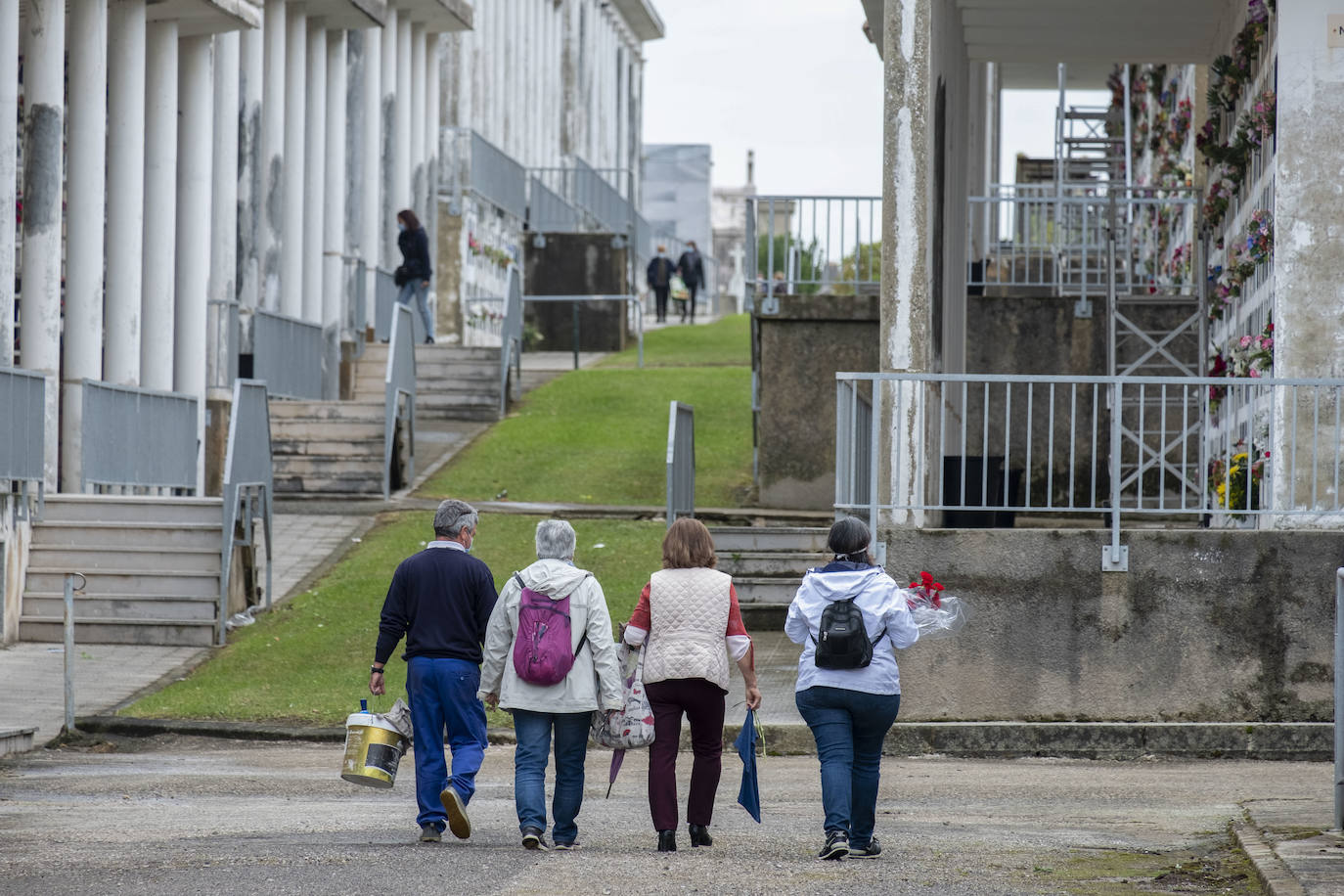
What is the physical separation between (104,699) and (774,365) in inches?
328

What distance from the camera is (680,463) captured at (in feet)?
54.7

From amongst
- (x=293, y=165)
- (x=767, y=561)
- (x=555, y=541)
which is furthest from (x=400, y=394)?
(x=555, y=541)

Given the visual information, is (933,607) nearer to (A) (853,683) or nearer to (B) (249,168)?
(A) (853,683)

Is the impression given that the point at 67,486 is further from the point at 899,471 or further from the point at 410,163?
the point at 410,163

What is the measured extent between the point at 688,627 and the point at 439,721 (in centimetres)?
113

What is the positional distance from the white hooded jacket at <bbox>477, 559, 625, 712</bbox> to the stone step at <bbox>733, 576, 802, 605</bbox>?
24.2 feet

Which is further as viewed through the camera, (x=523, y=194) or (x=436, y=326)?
(x=523, y=194)

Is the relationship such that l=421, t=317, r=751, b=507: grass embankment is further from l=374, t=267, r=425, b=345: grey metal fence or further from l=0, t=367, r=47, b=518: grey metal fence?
l=0, t=367, r=47, b=518: grey metal fence

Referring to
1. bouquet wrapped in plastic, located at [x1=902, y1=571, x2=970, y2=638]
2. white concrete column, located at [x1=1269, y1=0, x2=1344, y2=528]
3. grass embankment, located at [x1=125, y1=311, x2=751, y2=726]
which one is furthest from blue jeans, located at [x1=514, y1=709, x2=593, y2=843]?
white concrete column, located at [x1=1269, y1=0, x2=1344, y2=528]

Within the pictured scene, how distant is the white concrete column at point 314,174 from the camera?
25094 mm

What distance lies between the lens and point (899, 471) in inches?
495

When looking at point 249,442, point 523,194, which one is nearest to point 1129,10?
point 249,442

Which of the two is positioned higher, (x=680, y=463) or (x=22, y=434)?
(x=22, y=434)

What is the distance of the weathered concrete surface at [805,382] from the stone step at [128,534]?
19.5 ft
